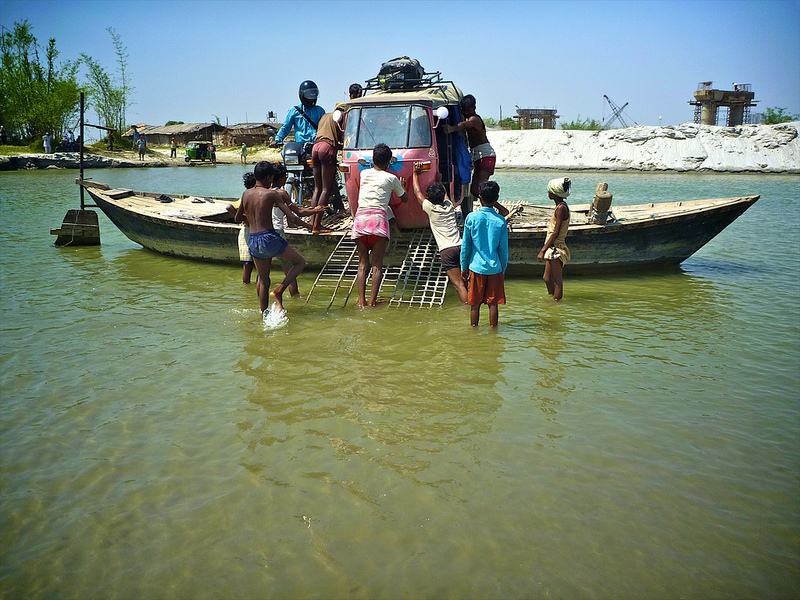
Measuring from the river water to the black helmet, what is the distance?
390cm

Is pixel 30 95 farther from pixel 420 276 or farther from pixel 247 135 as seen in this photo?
pixel 420 276

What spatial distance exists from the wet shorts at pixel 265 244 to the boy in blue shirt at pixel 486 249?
2.18 m

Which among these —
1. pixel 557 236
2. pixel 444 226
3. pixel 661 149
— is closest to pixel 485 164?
pixel 557 236

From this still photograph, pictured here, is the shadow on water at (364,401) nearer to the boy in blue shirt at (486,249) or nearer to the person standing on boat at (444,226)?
the boy in blue shirt at (486,249)

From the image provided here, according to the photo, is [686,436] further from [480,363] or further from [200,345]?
[200,345]

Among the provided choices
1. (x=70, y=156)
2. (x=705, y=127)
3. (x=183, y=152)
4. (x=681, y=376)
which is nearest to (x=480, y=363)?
(x=681, y=376)

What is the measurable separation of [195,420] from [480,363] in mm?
2668

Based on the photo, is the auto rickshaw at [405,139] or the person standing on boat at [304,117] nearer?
the auto rickshaw at [405,139]

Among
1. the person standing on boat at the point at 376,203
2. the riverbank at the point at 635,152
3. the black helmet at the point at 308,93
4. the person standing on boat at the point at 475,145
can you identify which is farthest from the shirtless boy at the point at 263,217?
the riverbank at the point at 635,152

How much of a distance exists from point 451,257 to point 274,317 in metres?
2.29

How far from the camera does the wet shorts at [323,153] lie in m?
8.53

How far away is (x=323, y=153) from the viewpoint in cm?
853

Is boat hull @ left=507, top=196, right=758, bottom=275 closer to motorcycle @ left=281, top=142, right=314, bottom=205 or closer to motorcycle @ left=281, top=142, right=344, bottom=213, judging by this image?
motorcycle @ left=281, top=142, right=344, bottom=213

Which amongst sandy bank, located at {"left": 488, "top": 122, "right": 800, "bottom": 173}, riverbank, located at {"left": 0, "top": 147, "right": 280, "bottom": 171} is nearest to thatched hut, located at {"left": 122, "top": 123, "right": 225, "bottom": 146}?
riverbank, located at {"left": 0, "top": 147, "right": 280, "bottom": 171}
